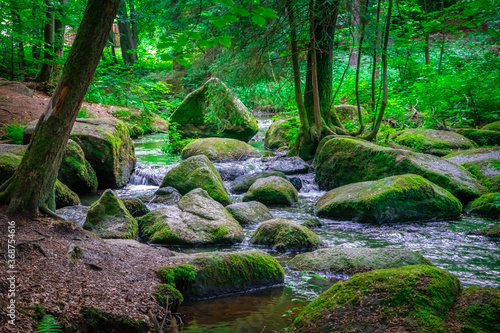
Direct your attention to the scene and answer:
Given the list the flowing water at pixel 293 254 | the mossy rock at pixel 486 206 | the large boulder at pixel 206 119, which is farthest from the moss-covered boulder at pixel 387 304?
the large boulder at pixel 206 119

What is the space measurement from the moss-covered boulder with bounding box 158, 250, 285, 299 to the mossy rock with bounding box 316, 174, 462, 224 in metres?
3.27

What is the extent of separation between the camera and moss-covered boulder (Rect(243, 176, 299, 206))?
Result: 346 inches

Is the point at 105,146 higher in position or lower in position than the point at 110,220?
higher

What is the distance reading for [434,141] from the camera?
11.7 m

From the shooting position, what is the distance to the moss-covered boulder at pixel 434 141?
11.4 meters

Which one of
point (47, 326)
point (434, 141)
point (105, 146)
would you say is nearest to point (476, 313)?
point (47, 326)

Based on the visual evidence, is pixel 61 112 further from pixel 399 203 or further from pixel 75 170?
pixel 399 203

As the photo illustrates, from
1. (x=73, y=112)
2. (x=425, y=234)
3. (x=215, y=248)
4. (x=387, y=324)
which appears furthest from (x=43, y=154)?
(x=425, y=234)

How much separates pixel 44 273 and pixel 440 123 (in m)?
13.5

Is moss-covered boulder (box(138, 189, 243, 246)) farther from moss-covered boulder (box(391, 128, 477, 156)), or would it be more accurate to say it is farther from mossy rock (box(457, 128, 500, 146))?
mossy rock (box(457, 128, 500, 146))

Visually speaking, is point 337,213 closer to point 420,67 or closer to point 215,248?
point 215,248

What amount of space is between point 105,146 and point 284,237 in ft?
17.6

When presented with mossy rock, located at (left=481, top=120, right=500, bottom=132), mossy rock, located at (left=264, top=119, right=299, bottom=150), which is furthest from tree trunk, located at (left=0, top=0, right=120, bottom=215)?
mossy rock, located at (left=264, top=119, right=299, bottom=150)

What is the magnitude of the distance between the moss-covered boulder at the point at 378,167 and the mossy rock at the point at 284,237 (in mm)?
3613
